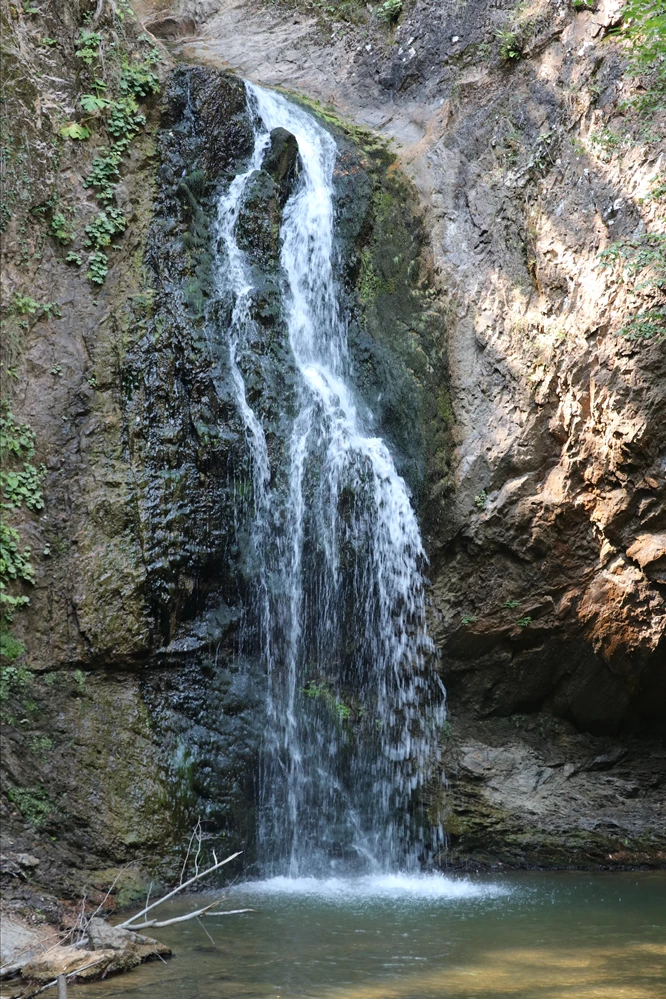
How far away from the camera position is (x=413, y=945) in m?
5.21

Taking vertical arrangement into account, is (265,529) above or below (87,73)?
below

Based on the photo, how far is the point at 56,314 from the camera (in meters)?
7.85

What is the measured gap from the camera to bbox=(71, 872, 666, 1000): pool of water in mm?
4469

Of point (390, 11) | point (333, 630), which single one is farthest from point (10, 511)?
point (390, 11)

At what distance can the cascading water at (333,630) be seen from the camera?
7.49 metres

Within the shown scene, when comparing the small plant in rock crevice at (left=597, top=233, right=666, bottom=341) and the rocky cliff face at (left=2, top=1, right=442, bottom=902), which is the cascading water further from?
the small plant in rock crevice at (left=597, top=233, right=666, bottom=341)

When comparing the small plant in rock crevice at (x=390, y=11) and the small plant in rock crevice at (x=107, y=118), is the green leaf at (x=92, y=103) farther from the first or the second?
the small plant in rock crevice at (x=390, y=11)

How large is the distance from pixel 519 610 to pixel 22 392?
16.0 ft

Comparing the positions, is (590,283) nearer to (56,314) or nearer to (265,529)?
(265,529)

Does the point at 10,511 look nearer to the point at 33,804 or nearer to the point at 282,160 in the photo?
the point at 33,804

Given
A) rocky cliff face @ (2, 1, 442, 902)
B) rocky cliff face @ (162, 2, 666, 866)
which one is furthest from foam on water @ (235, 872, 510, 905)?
rocky cliff face @ (162, 2, 666, 866)

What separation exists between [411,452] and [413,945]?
4.79m

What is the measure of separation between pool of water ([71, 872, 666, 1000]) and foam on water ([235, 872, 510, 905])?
16mm

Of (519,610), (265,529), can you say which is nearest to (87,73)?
(265,529)
